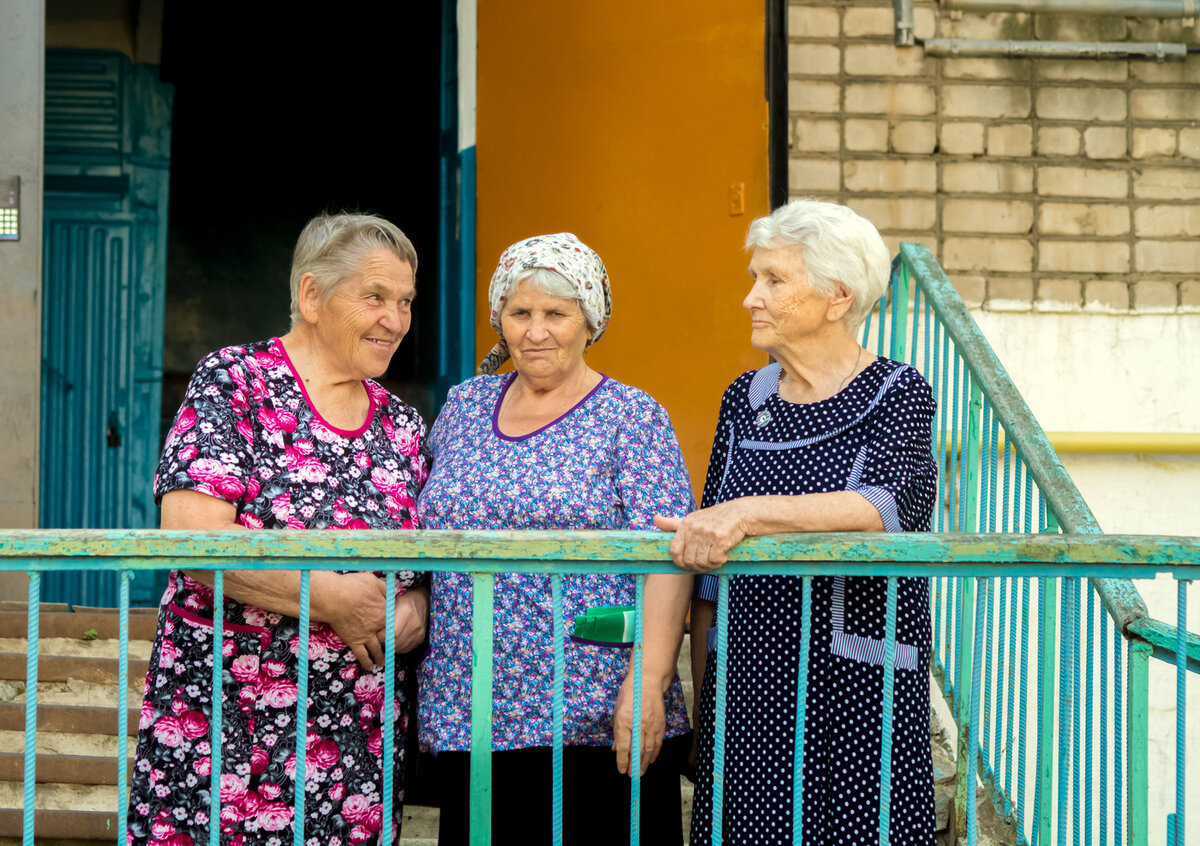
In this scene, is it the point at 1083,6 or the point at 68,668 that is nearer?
the point at 68,668

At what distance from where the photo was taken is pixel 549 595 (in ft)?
7.47

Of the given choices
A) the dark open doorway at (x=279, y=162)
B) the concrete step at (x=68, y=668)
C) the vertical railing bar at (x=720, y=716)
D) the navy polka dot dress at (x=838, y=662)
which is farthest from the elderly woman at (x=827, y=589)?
the dark open doorway at (x=279, y=162)

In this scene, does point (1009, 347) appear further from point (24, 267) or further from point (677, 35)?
point (24, 267)

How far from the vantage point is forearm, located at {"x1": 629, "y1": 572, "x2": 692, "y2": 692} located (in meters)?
2.22

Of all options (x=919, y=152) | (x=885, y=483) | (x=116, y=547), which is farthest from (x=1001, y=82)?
(x=116, y=547)

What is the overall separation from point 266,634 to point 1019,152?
390cm

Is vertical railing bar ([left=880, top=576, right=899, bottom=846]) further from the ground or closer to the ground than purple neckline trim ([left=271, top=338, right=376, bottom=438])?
closer to the ground

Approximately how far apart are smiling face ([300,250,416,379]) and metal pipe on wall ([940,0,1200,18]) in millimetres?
3333

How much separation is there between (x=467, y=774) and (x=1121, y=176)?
401 centimetres

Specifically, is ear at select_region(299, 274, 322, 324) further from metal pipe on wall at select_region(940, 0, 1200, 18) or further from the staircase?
metal pipe on wall at select_region(940, 0, 1200, 18)

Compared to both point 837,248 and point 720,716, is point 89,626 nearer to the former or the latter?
point 720,716

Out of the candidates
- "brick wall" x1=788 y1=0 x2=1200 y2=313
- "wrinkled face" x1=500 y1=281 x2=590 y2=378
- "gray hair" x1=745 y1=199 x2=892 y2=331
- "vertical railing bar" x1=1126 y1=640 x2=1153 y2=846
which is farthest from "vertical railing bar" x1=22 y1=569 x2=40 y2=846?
"brick wall" x1=788 y1=0 x2=1200 y2=313

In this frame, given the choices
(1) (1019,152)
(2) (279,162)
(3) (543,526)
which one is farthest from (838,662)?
(2) (279,162)

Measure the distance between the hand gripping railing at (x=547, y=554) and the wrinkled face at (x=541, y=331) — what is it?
0.69 m
